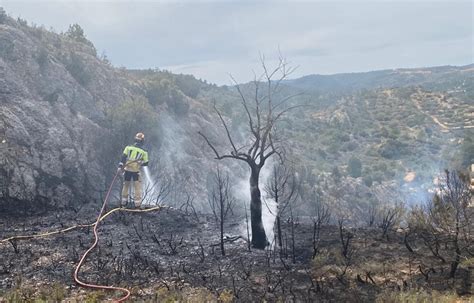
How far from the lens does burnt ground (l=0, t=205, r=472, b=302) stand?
693 cm

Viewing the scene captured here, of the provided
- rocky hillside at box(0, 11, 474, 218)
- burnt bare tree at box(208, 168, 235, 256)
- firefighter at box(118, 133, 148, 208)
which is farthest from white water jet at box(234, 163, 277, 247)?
→ firefighter at box(118, 133, 148, 208)

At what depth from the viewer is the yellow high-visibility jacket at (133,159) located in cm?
1239

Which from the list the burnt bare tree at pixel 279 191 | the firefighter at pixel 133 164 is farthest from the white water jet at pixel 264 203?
the firefighter at pixel 133 164

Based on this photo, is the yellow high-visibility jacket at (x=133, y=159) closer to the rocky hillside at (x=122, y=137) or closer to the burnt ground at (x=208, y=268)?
the burnt ground at (x=208, y=268)

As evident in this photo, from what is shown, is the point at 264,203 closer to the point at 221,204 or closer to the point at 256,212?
the point at 256,212

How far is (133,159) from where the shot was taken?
12453 millimetres

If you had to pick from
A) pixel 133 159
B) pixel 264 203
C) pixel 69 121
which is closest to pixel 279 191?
pixel 264 203

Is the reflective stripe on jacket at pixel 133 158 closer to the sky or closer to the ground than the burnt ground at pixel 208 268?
closer to the sky

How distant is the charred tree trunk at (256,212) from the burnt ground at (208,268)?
0.97ft

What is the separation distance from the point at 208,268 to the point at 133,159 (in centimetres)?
527

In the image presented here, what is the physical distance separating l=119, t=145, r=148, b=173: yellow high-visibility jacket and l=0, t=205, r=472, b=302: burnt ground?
2029mm

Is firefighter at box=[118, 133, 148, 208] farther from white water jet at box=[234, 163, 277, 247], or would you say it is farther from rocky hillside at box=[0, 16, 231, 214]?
white water jet at box=[234, 163, 277, 247]

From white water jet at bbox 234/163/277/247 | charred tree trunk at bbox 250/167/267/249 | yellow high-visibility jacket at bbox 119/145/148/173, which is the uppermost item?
yellow high-visibility jacket at bbox 119/145/148/173

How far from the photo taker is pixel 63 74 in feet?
65.8
